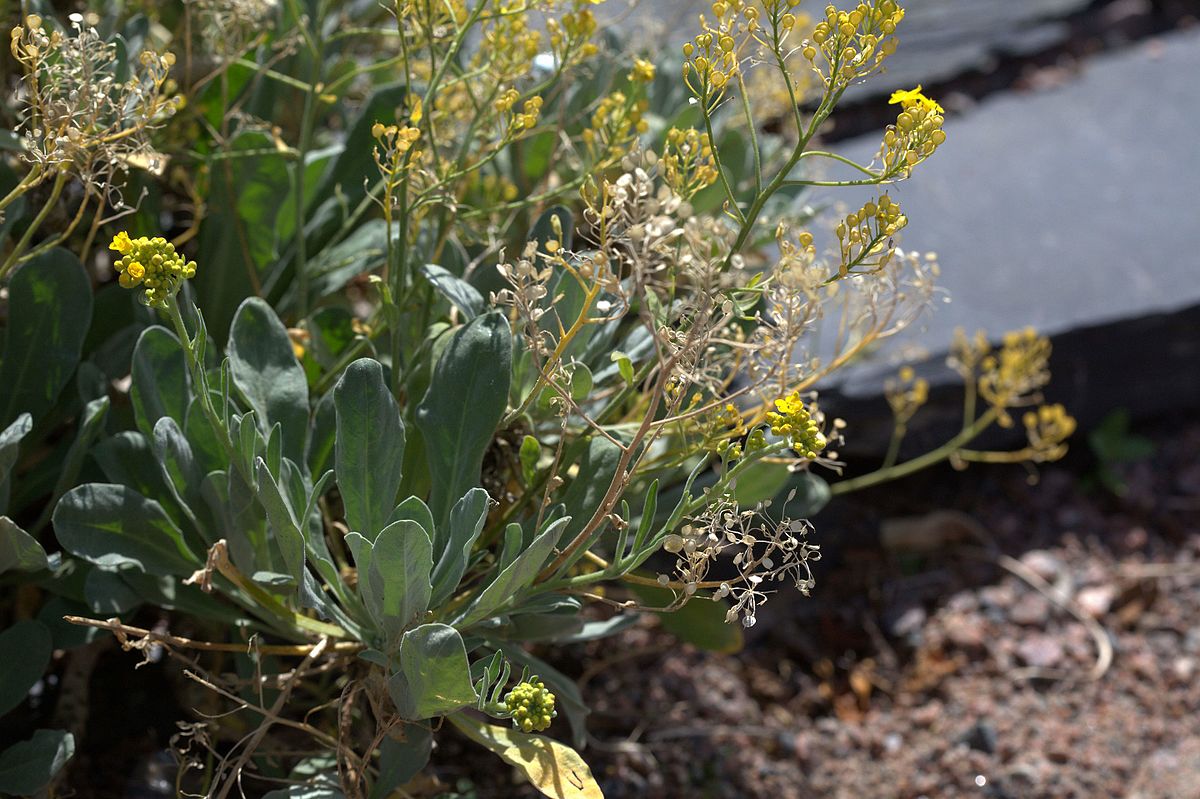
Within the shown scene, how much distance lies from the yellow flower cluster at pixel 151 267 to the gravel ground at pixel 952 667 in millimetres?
1082

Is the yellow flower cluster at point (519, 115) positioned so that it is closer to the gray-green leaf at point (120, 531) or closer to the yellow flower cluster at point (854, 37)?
the yellow flower cluster at point (854, 37)

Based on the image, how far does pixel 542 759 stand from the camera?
1378mm

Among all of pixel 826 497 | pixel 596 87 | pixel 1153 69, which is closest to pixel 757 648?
pixel 826 497

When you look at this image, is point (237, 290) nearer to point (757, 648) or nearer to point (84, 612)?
point (84, 612)

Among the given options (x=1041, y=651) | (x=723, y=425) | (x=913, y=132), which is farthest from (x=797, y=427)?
(x=1041, y=651)

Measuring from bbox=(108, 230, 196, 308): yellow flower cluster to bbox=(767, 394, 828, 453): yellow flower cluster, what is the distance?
573 mm

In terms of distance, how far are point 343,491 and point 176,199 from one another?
3.32 feet

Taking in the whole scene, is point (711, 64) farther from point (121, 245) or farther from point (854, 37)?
point (121, 245)

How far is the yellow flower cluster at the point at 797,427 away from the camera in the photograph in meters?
1.17

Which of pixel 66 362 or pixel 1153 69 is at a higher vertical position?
pixel 66 362

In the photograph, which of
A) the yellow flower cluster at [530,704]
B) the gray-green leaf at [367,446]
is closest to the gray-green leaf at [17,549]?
the gray-green leaf at [367,446]

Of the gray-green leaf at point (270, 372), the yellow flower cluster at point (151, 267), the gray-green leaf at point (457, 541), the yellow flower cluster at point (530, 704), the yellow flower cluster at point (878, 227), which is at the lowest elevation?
the yellow flower cluster at point (530, 704)

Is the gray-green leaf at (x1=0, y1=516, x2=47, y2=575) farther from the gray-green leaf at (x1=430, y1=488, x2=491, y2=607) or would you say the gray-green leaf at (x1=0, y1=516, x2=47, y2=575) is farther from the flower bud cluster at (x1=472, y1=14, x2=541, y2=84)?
the flower bud cluster at (x1=472, y1=14, x2=541, y2=84)

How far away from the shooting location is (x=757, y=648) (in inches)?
98.9
